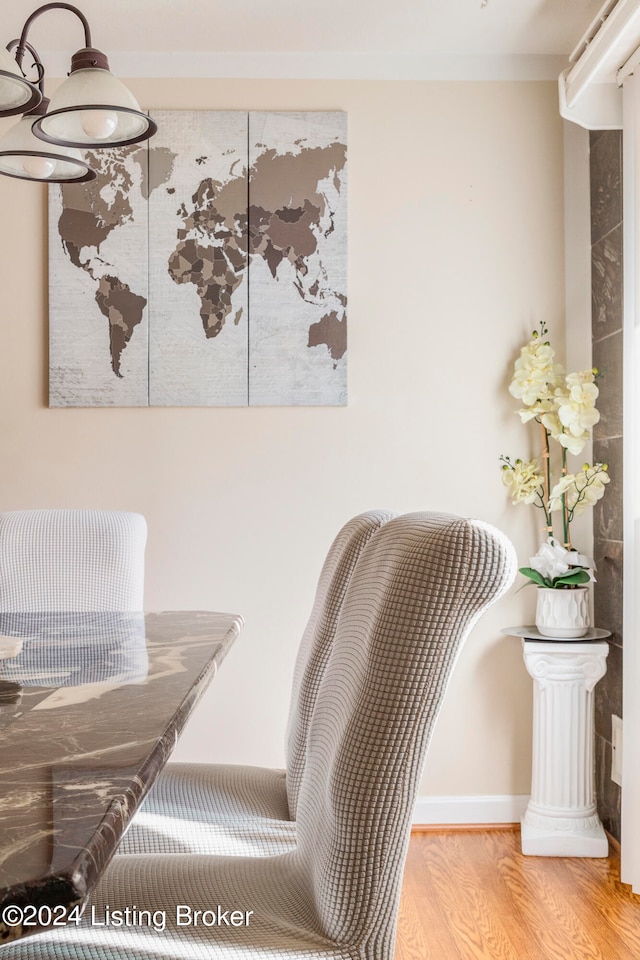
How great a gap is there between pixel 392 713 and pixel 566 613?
2.00 metres

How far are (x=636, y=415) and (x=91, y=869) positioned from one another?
7.11ft

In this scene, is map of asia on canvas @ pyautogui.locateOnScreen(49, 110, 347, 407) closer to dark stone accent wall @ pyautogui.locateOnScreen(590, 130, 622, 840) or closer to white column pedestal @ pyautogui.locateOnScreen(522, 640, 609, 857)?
dark stone accent wall @ pyautogui.locateOnScreen(590, 130, 622, 840)

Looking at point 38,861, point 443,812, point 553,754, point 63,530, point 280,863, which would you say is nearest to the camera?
point 38,861

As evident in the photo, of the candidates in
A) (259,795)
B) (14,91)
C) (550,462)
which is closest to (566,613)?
(550,462)

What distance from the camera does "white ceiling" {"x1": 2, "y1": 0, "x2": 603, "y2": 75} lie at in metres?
2.65

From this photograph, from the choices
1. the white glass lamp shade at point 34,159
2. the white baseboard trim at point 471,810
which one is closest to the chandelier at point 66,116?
the white glass lamp shade at point 34,159

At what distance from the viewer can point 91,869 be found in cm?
62

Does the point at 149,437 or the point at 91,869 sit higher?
the point at 149,437

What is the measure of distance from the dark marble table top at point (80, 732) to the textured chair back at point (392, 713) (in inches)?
8.2

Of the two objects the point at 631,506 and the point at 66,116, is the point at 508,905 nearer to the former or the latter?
the point at 631,506

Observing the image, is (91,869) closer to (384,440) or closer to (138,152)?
(384,440)

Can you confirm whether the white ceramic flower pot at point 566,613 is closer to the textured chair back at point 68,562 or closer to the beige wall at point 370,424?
the beige wall at point 370,424

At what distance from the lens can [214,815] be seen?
151 cm

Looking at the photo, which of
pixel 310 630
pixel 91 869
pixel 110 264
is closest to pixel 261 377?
pixel 110 264
